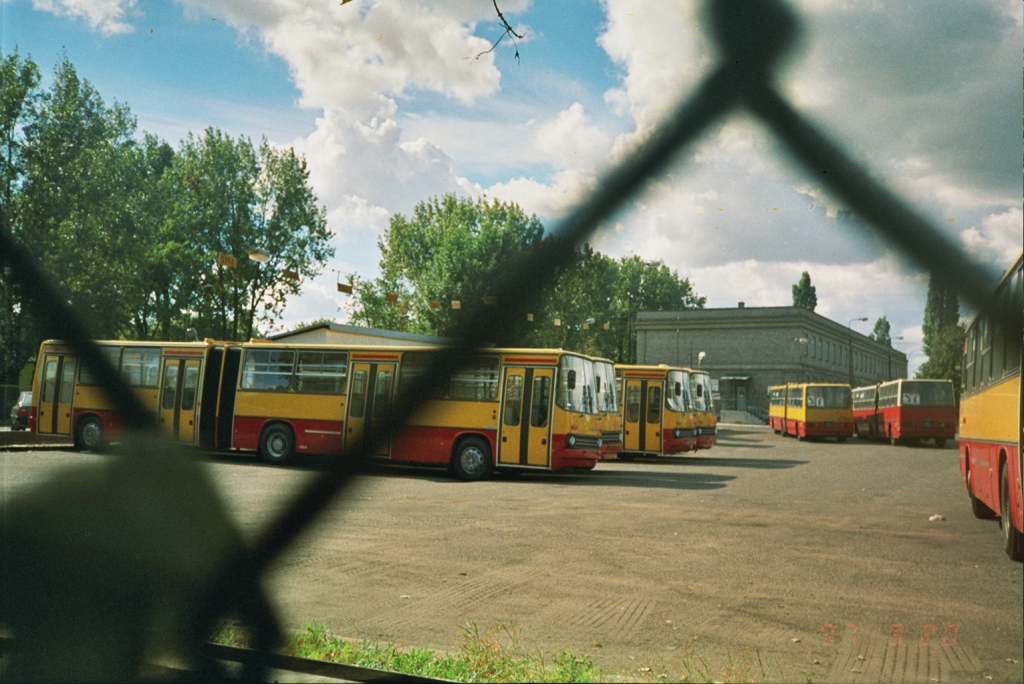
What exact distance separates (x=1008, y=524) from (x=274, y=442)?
1202 centimetres

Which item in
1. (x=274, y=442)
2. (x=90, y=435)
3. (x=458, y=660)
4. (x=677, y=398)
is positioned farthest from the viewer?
(x=677, y=398)

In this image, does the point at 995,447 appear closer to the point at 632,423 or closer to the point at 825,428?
the point at 632,423

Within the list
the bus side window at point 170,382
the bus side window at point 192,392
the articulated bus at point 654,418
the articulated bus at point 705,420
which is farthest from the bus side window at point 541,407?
the bus side window at point 170,382

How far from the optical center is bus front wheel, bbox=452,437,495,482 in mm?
14609

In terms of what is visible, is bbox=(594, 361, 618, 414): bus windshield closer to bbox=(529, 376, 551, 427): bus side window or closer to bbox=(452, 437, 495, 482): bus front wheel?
bbox=(529, 376, 551, 427): bus side window

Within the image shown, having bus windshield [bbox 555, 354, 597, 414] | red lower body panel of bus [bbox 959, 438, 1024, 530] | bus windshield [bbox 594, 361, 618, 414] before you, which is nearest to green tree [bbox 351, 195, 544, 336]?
red lower body panel of bus [bbox 959, 438, 1024, 530]

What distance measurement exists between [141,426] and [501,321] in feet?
3.51

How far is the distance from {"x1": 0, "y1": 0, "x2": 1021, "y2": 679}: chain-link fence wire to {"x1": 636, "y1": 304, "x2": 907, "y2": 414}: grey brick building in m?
0.34

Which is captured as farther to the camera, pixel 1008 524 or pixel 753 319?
pixel 1008 524

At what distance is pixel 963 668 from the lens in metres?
4.07

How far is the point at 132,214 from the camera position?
1509 millimetres

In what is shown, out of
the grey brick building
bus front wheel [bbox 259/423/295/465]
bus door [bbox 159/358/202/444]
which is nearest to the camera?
the grey brick building

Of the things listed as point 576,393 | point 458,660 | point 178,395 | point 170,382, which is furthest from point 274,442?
point 170,382

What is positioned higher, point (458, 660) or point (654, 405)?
point (654, 405)
